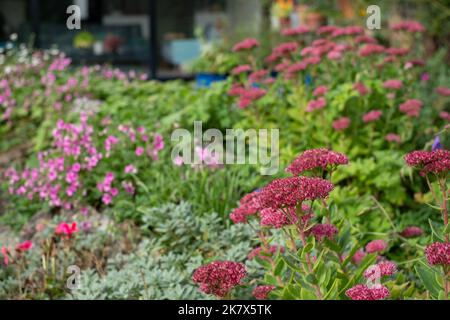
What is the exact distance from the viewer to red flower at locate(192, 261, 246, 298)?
6.56 feet

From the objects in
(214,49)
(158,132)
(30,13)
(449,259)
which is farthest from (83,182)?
(30,13)

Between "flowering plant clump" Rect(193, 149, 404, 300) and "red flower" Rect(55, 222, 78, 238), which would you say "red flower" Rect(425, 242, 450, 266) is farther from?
"red flower" Rect(55, 222, 78, 238)

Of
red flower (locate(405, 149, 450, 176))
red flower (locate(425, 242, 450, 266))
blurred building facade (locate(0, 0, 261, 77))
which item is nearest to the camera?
red flower (locate(425, 242, 450, 266))

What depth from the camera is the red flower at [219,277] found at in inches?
78.7

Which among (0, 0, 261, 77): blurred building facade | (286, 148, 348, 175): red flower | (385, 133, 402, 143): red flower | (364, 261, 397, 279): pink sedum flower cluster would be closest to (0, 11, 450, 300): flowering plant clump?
(385, 133, 402, 143): red flower

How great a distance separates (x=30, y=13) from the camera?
11094 mm

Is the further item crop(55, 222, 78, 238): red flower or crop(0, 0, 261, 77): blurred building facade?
crop(0, 0, 261, 77): blurred building facade

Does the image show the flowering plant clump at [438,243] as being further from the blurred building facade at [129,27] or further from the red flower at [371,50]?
the blurred building facade at [129,27]

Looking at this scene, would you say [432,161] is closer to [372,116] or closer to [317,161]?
[317,161]

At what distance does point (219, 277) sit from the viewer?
2010 millimetres

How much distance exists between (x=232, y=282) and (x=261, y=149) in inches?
95.1

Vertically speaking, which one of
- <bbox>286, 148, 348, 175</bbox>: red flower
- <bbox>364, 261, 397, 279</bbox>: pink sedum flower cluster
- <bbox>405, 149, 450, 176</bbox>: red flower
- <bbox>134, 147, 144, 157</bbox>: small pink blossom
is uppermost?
<bbox>405, 149, 450, 176</bbox>: red flower

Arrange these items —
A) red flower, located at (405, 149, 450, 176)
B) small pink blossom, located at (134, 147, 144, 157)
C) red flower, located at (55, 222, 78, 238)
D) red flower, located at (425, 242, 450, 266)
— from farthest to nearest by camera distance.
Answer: small pink blossom, located at (134, 147, 144, 157)
red flower, located at (55, 222, 78, 238)
red flower, located at (405, 149, 450, 176)
red flower, located at (425, 242, 450, 266)
